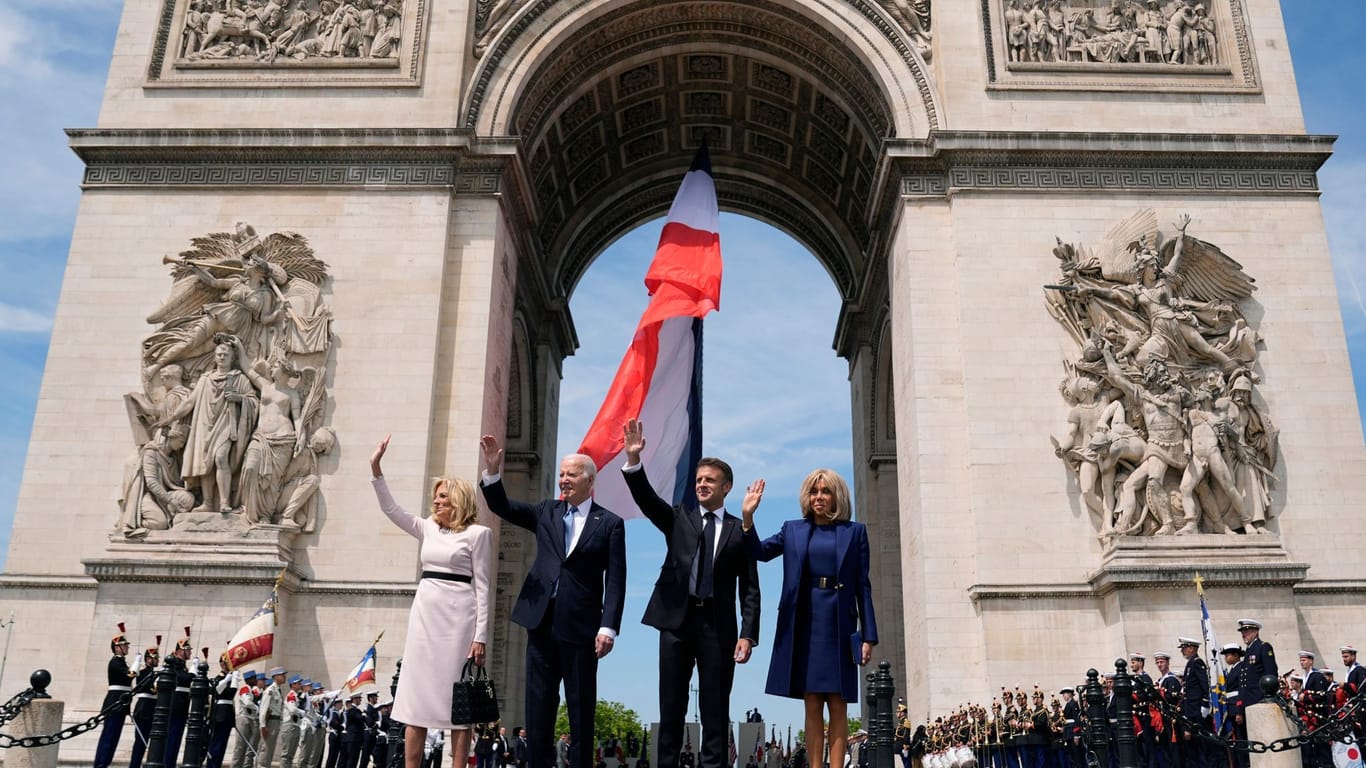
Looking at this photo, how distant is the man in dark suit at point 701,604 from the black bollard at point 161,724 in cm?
419

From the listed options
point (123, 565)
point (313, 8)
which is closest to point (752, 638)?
point (123, 565)

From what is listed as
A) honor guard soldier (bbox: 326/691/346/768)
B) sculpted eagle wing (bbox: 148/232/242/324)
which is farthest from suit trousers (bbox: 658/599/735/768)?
sculpted eagle wing (bbox: 148/232/242/324)

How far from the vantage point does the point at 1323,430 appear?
59.4 ft

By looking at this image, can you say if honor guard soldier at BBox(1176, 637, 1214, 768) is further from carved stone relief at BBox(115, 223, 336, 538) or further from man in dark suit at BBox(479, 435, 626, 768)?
carved stone relief at BBox(115, 223, 336, 538)

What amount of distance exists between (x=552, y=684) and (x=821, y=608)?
1905mm

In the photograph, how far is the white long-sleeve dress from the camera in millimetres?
7855

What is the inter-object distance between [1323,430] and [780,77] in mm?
12801

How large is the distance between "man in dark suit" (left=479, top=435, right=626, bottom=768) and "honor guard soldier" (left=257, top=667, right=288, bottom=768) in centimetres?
834

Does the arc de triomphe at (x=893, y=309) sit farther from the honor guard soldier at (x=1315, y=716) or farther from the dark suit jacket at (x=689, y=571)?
the dark suit jacket at (x=689, y=571)

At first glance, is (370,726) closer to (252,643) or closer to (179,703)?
(252,643)

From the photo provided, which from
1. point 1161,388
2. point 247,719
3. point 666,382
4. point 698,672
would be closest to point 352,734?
point 247,719

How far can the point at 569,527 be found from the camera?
7973 millimetres

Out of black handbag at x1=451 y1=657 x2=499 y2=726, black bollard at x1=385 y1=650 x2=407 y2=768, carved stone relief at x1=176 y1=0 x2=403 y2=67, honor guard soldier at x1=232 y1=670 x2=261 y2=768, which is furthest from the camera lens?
carved stone relief at x1=176 y1=0 x2=403 y2=67

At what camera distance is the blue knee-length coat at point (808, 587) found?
25.6ft
